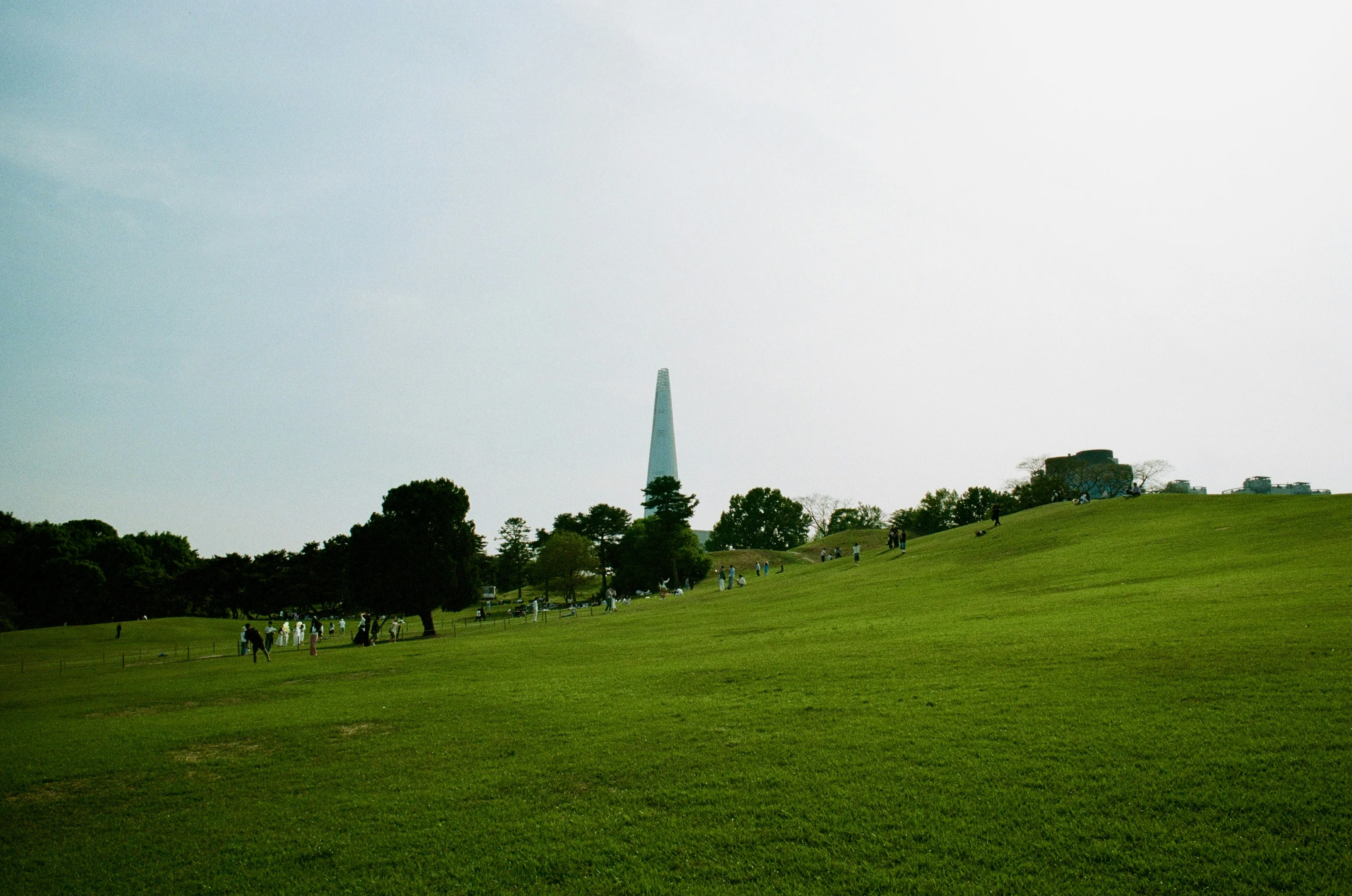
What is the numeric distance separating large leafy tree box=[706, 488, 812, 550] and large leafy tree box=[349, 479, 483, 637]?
10682 cm

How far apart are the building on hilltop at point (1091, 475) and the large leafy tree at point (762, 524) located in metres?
51.7

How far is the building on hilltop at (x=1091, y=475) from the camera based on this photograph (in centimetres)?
12031

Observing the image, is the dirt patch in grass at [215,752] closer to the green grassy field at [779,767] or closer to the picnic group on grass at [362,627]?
the green grassy field at [779,767]

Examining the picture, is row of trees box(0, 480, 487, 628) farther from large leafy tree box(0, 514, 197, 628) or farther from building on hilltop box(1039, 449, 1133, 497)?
building on hilltop box(1039, 449, 1133, 497)

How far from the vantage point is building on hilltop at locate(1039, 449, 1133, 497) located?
120 metres

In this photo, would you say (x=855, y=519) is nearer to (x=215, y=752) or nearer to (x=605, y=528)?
(x=605, y=528)

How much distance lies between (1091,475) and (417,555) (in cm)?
11092

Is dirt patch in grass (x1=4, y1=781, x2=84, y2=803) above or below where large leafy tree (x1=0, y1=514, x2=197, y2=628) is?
below

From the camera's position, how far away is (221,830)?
1105 centimetres

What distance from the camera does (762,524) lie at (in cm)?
15912

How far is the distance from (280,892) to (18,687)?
33.1 meters

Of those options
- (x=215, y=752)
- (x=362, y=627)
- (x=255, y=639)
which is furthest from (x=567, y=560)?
(x=215, y=752)

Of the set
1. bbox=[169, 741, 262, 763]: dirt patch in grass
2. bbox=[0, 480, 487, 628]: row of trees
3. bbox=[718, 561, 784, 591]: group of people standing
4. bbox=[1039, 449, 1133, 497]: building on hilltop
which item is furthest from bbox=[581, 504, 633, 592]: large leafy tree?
bbox=[169, 741, 262, 763]: dirt patch in grass

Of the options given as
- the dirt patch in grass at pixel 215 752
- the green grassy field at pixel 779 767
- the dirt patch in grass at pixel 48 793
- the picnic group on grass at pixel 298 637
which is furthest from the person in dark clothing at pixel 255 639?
the dirt patch in grass at pixel 48 793
